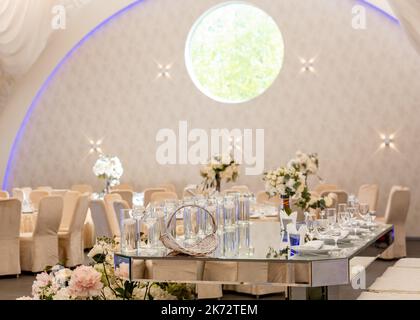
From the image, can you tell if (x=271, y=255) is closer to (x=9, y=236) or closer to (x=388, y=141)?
(x=9, y=236)

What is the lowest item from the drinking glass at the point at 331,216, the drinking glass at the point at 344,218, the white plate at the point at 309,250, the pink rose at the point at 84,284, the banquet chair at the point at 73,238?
the banquet chair at the point at 73,238

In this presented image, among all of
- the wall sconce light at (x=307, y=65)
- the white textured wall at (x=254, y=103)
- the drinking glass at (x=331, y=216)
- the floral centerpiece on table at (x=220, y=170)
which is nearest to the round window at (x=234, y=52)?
the white textured wall at (x=254, y=103)

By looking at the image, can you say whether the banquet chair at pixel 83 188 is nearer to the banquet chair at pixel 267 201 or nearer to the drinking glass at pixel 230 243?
the banquet chair at pixel 267 201

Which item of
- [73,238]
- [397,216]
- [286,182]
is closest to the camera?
[286,182]

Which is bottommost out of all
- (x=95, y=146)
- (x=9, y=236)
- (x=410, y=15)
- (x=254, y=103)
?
(x=9, y=236)

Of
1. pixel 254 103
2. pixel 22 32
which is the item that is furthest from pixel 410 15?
pixel 22 32

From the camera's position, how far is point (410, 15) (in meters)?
8.39

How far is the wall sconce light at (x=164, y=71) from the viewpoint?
1173 cm

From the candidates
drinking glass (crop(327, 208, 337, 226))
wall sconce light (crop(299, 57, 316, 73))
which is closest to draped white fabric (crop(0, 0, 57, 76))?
wall sconce light (crop(299, 57, 316, 73))

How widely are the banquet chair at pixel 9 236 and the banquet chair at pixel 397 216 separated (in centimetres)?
418

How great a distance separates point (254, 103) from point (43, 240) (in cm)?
424

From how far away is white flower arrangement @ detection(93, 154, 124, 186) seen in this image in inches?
434

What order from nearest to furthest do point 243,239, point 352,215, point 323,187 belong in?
point 243,239, point 352,215, point 323,187
